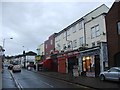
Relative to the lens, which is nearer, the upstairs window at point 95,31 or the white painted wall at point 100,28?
the white painted wall at point 100,28

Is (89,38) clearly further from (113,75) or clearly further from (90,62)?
(113,75)

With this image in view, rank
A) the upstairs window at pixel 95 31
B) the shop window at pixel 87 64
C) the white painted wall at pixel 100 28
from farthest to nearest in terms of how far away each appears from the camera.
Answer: the upstairs window at pixel 95 31 < the shop window at pixel 87 64 < the white painted wall at pixel 100 28

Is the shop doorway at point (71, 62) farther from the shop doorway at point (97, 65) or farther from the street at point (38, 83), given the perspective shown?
the street at point (38, 83)

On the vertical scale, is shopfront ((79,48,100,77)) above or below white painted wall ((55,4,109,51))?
below

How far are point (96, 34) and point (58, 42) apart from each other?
22.3m

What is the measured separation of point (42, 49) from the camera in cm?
7988

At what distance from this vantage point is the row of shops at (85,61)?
32312 mm

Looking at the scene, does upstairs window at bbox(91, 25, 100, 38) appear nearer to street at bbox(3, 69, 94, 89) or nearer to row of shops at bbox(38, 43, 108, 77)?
row of shops at bbox(38, 43, 108, 77)

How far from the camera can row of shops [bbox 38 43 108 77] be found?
3231cm

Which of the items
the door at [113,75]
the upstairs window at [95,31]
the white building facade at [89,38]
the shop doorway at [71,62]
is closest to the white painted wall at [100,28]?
the white building facade at [89,38]

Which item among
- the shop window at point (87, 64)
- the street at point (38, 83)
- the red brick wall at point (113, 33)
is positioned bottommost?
the street at point (38, 83)

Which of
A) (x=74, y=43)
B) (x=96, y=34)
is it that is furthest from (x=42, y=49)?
(x=96, y=34)

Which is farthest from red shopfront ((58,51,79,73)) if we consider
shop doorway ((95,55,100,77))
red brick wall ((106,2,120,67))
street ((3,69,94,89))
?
street ((3,69,94,89))

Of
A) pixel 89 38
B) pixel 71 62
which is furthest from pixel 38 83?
pixel 71 62
